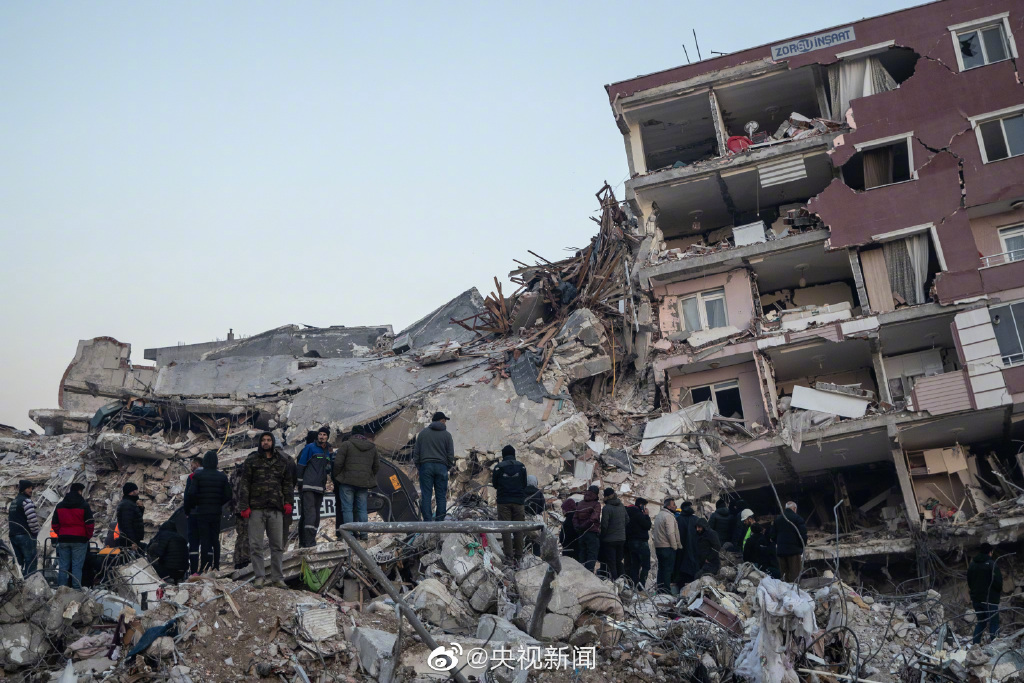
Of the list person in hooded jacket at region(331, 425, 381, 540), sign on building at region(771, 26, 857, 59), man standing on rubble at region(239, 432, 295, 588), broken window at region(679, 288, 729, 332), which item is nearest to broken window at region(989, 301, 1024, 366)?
broken window at region(679, 288, 729, 332)

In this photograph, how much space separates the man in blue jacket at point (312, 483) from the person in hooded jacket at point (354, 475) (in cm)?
18

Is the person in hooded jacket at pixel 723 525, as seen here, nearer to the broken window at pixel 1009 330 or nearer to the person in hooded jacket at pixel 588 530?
the person in hooded jacket at pixel 588 530

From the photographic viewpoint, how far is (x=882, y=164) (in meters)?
22.2

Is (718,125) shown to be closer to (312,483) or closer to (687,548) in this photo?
(687,548)

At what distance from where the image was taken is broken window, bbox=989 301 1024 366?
19.4m

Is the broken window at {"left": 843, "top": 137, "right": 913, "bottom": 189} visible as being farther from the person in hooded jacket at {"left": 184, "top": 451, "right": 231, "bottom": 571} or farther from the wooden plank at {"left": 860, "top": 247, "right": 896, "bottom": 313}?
the person in hooded jacket at {"left": 184, "top": 451, "right": 231, "bottom": 571}

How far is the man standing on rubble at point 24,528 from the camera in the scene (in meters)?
10.6

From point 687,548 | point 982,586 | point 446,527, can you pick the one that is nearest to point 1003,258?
point 982,586

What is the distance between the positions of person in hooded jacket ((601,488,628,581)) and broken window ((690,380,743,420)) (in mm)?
10620

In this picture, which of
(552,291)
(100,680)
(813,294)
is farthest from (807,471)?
(100,680)

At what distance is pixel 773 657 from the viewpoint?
8.14 m

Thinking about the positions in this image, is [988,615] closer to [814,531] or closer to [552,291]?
[814,531]

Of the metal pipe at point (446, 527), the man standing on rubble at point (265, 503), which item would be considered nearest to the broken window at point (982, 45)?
the man standing on rubble at point (265, 503)

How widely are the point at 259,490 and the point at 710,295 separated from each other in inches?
626
